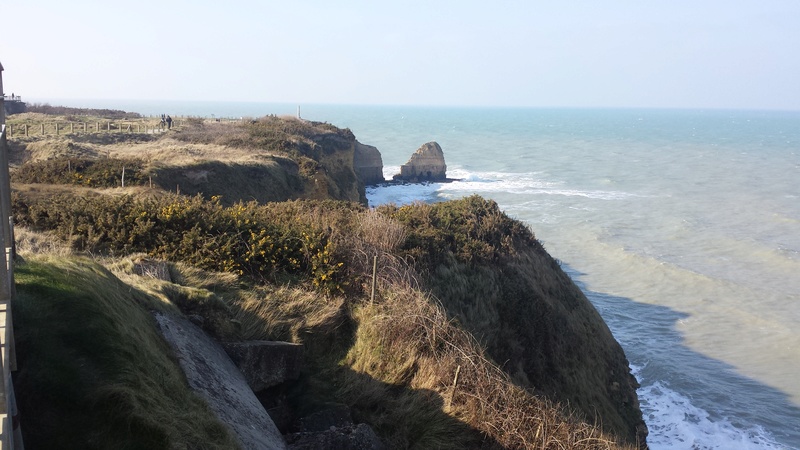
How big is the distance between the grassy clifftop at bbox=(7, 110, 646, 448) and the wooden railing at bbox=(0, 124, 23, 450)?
0.64 metres

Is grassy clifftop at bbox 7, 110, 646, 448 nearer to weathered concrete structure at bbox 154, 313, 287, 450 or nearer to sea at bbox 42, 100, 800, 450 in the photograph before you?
weathered concrete structure at bbox 154, 313, 287, 450

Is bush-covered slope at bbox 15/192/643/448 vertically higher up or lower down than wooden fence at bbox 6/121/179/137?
lower down

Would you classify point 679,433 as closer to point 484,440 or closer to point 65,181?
point 484,440

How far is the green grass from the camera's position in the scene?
187 inches

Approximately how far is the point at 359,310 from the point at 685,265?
1272 inches

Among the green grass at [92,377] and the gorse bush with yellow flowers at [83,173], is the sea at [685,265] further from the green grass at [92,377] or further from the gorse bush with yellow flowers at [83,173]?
the gorse bush with yellow flowers at [83,173]

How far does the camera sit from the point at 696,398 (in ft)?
70.6

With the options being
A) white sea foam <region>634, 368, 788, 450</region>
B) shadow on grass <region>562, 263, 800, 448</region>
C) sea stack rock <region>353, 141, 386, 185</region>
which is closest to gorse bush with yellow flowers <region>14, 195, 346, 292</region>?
white sea foam <region>634, 368, 788, 450</region>

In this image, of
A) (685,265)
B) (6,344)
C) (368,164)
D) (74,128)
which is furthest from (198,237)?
(368,164)

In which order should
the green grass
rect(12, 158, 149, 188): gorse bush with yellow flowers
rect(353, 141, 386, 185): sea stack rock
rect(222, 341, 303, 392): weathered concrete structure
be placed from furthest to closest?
rect(353, 141, 386, 185): sea stack rock
rect(12, 158, 149, 188): gorse bush with yellow flowers
rect(222, 341, 303, 392): weathered concrete structure
the green grass

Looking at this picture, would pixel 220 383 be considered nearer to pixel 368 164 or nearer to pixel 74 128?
pixel 74 128

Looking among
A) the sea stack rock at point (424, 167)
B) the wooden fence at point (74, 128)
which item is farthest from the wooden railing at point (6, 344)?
the sea stack rock at point (424, 167)

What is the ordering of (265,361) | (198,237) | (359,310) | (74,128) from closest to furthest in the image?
(265,361)
(359,310)
(198,237)
(74,128)

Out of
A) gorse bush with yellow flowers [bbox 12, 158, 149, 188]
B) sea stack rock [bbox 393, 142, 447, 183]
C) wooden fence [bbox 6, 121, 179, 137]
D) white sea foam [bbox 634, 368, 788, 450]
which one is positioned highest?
wooden fence [bbox 6, 121, 179, 137]
